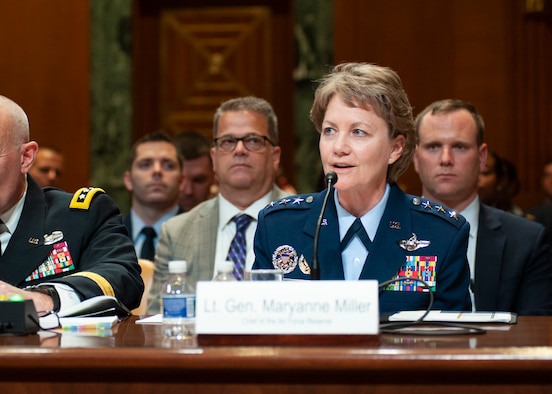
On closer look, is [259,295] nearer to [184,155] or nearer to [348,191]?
[348,191]

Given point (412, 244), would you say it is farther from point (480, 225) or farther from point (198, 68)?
point (198, 68)

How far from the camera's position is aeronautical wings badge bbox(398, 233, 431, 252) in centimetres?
291

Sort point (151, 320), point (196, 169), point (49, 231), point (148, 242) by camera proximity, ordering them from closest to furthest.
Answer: point (151, 320)
point (49, 231)
point (148, 242)
point (196, 169)

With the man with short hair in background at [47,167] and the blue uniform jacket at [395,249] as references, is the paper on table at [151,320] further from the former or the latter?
the man with short hair in background at [47,167]

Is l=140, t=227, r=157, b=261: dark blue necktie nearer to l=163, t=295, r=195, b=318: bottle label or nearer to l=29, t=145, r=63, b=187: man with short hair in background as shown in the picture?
l=29, t=145, r=63, b=187: man with short hair in background

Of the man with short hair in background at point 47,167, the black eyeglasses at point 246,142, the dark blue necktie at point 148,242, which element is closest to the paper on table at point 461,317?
the black eyeglasses at point 246,142

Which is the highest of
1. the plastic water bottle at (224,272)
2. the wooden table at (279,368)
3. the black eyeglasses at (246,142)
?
the black eyeglasses at (246,142)

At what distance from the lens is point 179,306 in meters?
2.24

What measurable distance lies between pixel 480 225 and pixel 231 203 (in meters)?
1.27

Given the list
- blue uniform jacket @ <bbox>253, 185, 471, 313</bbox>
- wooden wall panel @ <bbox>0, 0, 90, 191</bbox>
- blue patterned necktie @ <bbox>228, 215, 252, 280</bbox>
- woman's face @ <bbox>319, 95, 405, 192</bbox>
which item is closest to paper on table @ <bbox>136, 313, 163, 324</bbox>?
blue uniform jacket @ <bbox>253, 185, 471, 313</bbox>

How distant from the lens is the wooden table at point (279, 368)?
1783 millimetres

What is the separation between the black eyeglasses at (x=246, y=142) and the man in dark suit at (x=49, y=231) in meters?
1.48

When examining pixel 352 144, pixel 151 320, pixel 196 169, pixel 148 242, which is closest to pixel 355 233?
pixel 352 144

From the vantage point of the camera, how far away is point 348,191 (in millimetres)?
3051
